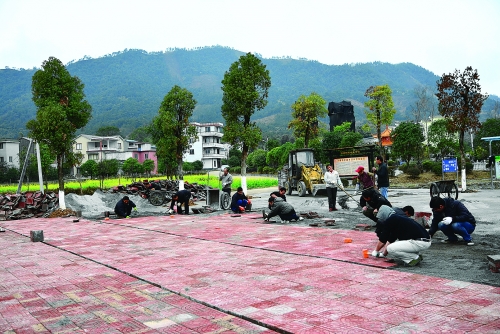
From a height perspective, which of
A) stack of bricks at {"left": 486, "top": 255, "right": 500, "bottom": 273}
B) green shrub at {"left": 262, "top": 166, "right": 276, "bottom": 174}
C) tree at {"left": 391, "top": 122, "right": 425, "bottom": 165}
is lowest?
stack of bricks at {"left": 486, "top": 255, "right": 500, "bottom": 273}

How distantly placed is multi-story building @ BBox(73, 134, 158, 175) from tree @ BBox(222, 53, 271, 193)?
5173 cm

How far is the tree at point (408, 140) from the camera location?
38281mm

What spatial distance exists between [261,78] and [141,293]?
72.7ft

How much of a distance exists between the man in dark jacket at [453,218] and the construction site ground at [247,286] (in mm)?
278

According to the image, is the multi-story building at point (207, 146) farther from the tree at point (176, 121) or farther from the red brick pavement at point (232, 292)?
the red brick pavement at point (232, 292)

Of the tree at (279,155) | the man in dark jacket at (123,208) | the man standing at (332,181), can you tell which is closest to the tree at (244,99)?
the man in dark jacket at (123,208)

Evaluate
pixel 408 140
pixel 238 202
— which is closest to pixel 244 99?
pixel 238 202

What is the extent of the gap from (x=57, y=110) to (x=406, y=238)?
16.9 m

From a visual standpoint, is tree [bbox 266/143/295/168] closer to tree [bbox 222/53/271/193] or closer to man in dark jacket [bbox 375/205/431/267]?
tree [bbox 222/53/271/193]

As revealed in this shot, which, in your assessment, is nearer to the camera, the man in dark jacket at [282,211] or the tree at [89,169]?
the man in dark jacket at [282,211]

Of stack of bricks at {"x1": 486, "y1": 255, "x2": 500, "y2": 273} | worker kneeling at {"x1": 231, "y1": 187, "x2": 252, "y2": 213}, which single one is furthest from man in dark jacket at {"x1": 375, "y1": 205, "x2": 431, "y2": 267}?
worker kneeling at {"x1": 231, "y1": 187, "x2": 252, "y2": 213}

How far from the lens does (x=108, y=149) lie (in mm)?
76562

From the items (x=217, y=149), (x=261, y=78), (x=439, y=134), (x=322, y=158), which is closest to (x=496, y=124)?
(x=439, y=134)

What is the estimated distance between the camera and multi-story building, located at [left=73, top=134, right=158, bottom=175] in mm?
75750
